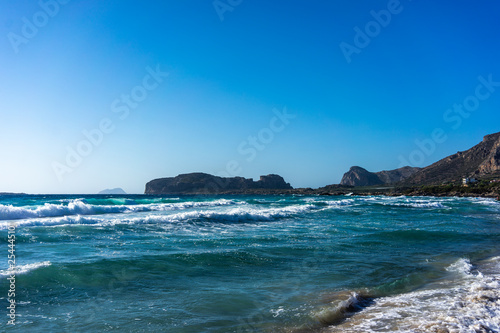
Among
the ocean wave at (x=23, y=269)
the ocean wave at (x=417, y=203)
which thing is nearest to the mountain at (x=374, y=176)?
the ocean wave at (x=417, y=203)

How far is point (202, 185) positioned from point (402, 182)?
80073 millimetres

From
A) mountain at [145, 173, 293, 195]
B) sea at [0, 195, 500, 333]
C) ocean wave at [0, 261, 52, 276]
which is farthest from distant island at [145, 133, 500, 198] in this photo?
ocean wave at [0, 261, 52, 276]

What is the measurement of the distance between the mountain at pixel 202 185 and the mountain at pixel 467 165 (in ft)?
206

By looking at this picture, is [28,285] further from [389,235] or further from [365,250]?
[389,235]

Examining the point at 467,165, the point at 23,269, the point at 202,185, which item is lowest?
the point at 23,269

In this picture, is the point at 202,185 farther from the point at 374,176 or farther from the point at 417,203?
the point at 417,203

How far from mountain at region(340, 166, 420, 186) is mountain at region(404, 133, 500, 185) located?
204 ft

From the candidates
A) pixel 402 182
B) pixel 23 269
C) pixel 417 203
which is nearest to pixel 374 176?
pixel 402 182

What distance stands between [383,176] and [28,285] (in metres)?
192

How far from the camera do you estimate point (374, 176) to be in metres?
181

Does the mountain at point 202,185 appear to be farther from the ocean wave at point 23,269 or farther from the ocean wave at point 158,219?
the ocean wave at point 23,269

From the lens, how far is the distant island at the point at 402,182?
61094 millimetres

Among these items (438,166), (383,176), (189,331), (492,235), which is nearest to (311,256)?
(189,331)

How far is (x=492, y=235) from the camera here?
14.5m
